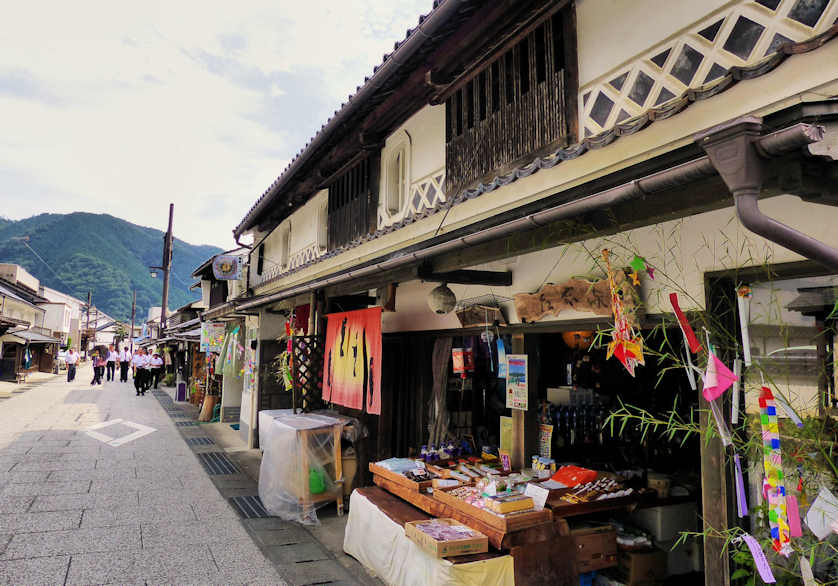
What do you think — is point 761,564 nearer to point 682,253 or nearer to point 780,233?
point 780,233

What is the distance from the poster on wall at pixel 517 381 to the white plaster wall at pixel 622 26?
3.30 meters

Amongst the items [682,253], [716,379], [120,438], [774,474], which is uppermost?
[682,253]

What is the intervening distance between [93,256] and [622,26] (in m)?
163

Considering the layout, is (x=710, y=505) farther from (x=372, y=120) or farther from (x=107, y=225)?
(x=107, y=225)

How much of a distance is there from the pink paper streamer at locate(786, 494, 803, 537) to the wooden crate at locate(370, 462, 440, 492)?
13.0 ft

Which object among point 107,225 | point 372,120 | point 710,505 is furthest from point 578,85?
point 107,225

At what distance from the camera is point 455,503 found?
539 centimetres

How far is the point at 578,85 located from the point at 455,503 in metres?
4.37

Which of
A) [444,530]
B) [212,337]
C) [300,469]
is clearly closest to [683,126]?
[444,530]

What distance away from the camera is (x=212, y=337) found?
59.6 ft

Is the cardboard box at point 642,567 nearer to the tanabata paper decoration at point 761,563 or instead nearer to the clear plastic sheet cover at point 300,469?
the tanabata paper decoration at point 761,563

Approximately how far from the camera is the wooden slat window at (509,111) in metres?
4.85

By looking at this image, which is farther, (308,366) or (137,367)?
(137,367)

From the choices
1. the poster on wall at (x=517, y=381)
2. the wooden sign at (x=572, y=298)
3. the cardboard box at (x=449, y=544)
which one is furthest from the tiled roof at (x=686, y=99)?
the cardboard box at (x=449, y=544)
